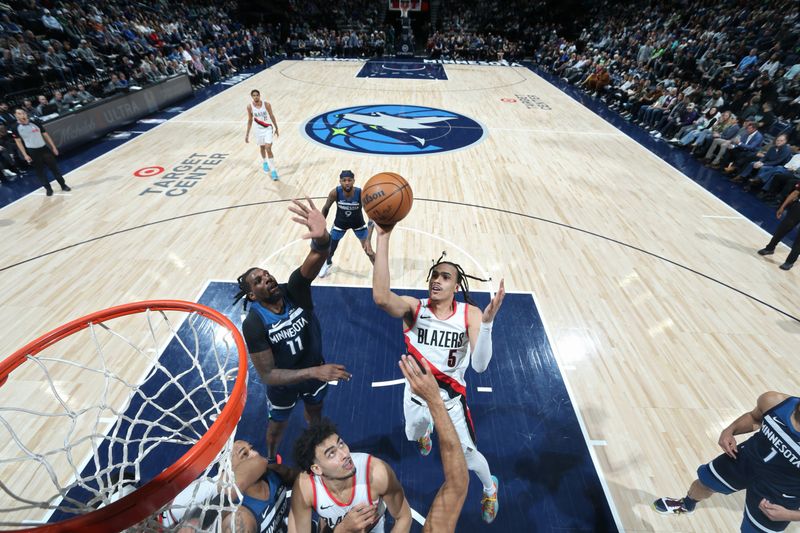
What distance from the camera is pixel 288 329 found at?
3.09 meters

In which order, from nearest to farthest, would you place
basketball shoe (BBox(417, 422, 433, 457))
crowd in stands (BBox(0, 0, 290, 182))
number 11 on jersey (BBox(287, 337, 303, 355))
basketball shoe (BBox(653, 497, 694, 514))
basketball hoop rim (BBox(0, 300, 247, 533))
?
basketball hoop rim (BBox(0, 300, 247, 533)) → number 11 on jersey (BBox(287, 337, 303, 355)) → basketball shoe (BBox(653, 497, 694, 514)) → basketball shoe (BBox(417, 422, 433, 457)) → crowd in stands (BBox(0, 0, 290, 182))

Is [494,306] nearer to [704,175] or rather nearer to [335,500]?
[335,500]

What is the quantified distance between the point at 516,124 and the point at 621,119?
4323mm

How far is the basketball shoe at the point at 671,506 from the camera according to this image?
3.46 metres

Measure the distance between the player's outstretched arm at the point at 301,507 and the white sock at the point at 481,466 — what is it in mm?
1297

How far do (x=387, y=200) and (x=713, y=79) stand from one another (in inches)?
628

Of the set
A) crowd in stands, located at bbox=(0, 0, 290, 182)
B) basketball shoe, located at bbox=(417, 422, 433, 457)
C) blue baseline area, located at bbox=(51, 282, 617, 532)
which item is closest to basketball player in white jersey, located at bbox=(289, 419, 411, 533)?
blue baseline area, located at bbox=(51, 282, 617, 532)

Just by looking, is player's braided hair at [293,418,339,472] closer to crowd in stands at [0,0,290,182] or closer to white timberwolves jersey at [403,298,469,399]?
white timberwolves jersey at [403,298,469,399]

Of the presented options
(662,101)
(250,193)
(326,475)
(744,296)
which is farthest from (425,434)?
(662,101)

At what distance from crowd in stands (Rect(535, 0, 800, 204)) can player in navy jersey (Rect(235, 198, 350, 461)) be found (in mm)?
10404

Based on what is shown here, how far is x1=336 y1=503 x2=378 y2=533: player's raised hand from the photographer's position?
2.01 metres

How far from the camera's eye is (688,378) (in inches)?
188

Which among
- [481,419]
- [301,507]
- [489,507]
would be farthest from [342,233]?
[301,507]

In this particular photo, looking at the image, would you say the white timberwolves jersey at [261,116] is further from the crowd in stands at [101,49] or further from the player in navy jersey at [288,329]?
the player in navy jersey at [288,329]
